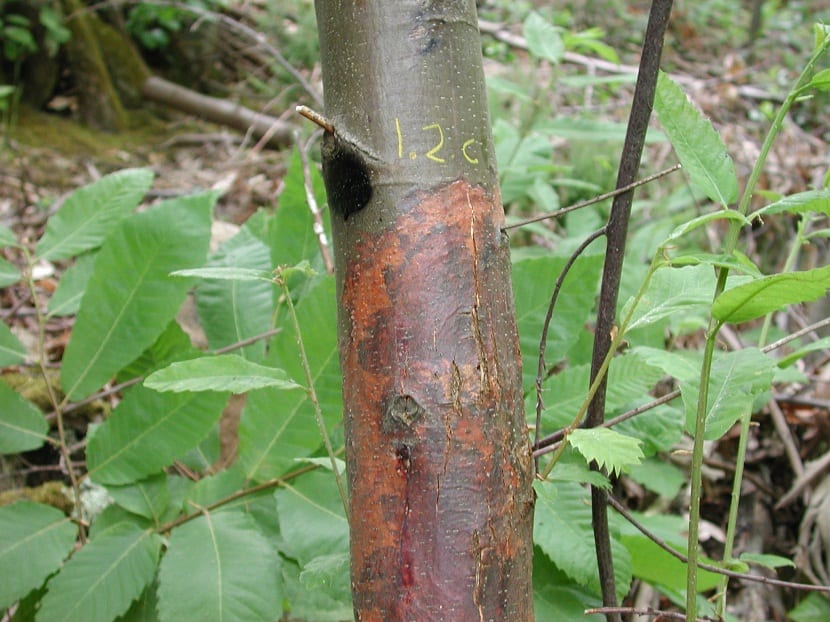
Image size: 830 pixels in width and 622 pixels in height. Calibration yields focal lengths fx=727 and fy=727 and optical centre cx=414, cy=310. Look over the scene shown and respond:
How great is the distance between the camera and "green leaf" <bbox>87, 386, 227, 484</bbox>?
1.30m

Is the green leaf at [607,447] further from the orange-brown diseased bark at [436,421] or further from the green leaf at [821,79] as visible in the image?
the green leaf at [821,79]

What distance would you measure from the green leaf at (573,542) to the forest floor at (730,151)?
32 cm

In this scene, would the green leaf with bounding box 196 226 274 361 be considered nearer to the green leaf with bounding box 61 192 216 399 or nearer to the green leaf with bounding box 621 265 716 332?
the green leaf with bounding box 61 192 216 399

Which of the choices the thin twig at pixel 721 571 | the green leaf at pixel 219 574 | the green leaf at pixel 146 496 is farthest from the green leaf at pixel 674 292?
the green leaf at pixel 146 496

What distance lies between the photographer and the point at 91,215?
1.60 metres

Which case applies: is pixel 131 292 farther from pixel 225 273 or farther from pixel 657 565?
pixel 657 565

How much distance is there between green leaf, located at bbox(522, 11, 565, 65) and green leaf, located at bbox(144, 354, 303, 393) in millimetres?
1566

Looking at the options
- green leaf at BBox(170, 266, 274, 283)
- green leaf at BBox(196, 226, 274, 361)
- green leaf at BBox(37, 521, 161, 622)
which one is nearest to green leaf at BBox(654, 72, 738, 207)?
green leaf at BBox(170, 266, 274, 283)

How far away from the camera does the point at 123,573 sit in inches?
47.3

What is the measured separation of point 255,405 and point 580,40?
1567mm

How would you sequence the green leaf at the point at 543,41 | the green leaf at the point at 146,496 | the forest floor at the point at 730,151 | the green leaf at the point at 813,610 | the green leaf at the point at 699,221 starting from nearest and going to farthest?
the green leaf at the point at 699,221
the green leaf at the point at 146,496
the green leaf at the point at 813,610
the forest floor at the point at 730,151
the green leaf at the point at 543,41

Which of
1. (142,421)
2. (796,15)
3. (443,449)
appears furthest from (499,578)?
(796,15)

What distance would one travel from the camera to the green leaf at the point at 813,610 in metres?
1.68

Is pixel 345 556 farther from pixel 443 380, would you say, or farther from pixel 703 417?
pixel 703 417
